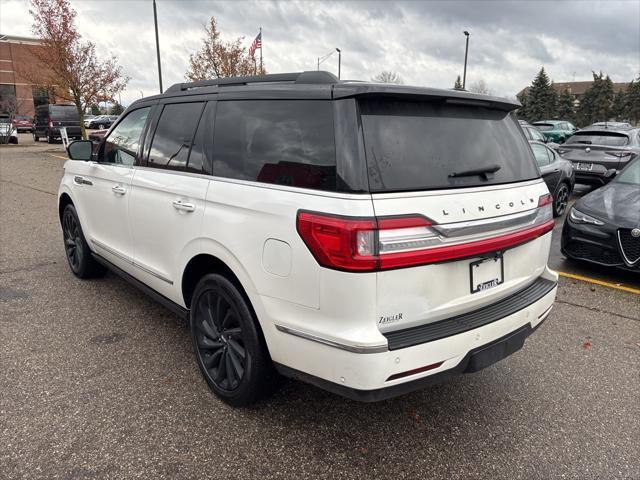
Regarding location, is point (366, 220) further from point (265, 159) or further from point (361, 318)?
point (265, 159)

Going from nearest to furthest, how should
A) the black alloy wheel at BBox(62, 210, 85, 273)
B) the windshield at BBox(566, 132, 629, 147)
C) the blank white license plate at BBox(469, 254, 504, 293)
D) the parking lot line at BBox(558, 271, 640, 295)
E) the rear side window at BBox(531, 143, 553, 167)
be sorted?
the blank white license plate at BBox(469, 254, 504, 293), the black alloy wheel at BBox(62, 210, 85, 273), the parking lot line at BBox(558, 271, 640, 295), the rear side window at BBox(531, 143, 553, 167), the windshield at BBox(566, 132, 629, 147)

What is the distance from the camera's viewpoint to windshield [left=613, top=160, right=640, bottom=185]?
604 centimetres

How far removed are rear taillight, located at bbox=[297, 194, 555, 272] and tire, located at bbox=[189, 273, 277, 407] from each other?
0.68 metres

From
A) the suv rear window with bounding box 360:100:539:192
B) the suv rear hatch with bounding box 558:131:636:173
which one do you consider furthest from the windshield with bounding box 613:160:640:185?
the suv rear window with bounding box 360:100:539:192

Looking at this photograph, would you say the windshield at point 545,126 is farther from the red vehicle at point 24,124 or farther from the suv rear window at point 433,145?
the red vehicle at point 24,124

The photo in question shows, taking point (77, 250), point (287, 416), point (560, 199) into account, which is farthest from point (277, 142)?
point (560, 199)

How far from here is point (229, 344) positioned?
9.01 feet

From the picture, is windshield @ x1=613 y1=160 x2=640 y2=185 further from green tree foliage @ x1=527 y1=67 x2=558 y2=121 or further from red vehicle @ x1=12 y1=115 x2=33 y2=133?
green tree foliage @ x1=527 y1=67 x2=558 y2=121

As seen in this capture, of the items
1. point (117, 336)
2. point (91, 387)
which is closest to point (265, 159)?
point (91, 387)

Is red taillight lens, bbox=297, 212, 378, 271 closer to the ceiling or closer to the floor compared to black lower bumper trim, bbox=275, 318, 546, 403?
closer to the ceiling

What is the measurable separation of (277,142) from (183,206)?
828 millimetres

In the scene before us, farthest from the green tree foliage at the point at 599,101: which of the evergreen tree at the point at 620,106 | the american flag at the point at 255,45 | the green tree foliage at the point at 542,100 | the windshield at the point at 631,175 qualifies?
the windshield at the point at 631,175

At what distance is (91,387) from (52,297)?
1.86 m

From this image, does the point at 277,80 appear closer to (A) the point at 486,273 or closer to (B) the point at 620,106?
(A) the point at 486,273
